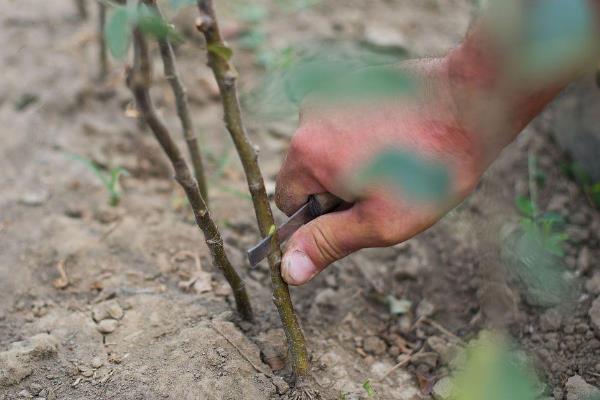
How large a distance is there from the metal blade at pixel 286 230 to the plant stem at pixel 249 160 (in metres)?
0.02

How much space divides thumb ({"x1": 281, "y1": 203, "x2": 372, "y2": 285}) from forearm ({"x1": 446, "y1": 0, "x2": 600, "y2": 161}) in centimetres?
29

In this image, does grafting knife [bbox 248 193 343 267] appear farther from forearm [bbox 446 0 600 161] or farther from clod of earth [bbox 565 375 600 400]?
clod of earth [bbox 565 375 600 400]

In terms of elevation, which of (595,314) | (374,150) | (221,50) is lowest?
(595,314)

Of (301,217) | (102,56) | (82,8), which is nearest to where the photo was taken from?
(301,217)

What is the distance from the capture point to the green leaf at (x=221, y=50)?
1238mm

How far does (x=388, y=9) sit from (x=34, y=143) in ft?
5.96

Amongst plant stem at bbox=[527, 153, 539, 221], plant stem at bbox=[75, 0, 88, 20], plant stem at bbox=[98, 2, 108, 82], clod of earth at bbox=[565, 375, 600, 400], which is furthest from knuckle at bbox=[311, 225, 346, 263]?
plant stem at bbox=[75, 0, 88, 20]

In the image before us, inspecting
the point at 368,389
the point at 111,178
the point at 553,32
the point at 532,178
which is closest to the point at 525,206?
the point at 532,178

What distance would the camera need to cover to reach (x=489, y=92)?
1257 mm

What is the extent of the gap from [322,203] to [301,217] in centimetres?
7

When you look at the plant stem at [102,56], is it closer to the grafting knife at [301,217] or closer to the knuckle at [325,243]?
the grafting knife at [301,217]

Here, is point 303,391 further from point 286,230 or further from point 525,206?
point 525,206

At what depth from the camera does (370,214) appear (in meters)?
1.32

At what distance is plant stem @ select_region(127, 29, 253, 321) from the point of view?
109cm
